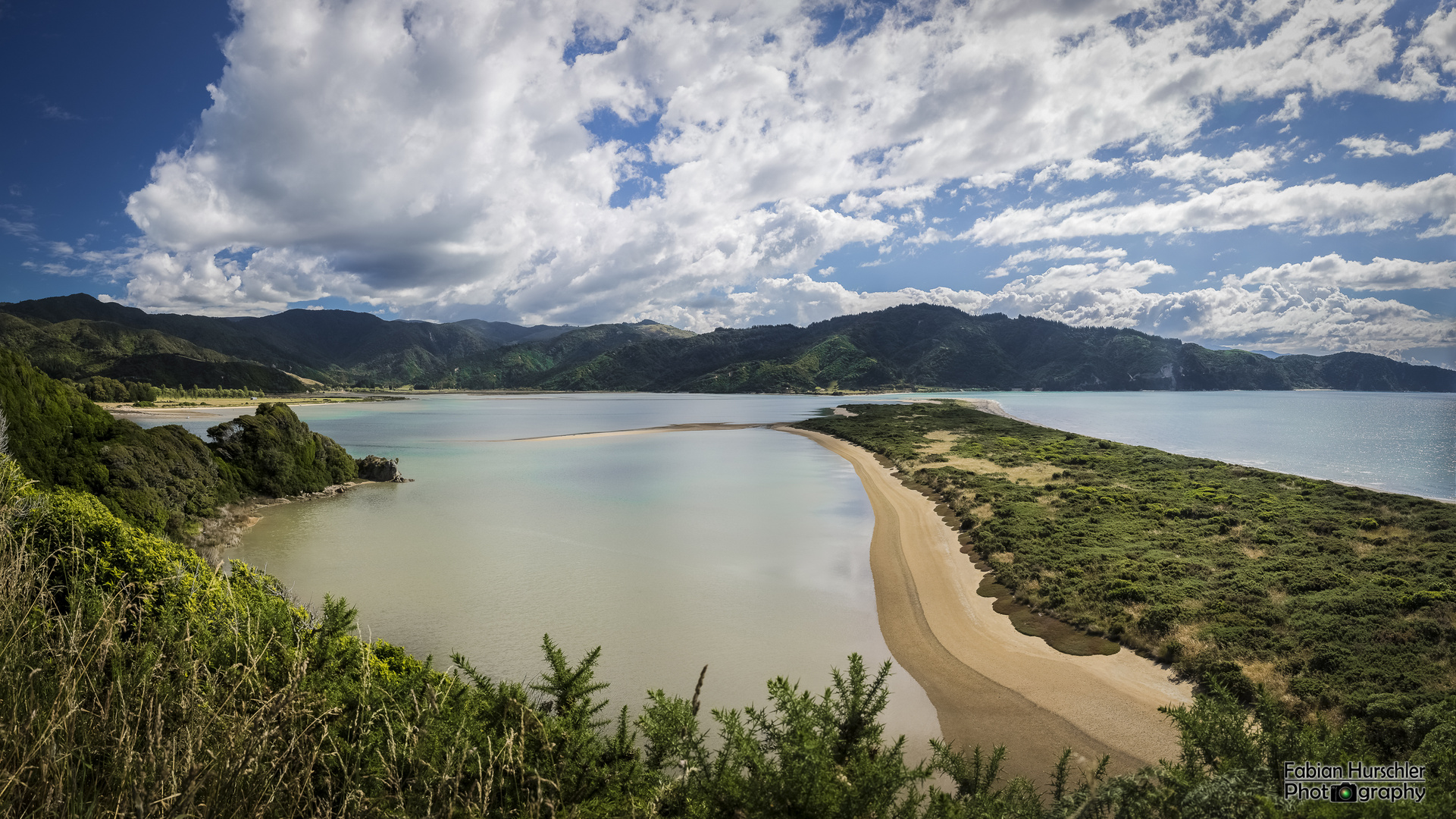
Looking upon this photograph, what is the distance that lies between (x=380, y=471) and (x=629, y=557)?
20.0m

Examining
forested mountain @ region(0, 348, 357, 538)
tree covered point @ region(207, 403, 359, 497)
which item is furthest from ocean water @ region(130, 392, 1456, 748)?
forested mountain @ region(0, 348, 357, 538)

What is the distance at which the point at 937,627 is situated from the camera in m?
14.4

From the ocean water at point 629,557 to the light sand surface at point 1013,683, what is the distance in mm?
596

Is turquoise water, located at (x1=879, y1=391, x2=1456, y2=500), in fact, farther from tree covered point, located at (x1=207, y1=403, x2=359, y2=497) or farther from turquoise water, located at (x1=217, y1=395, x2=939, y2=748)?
tree covered point, located at (x1=207, y1=403, x2=359, y2=497)

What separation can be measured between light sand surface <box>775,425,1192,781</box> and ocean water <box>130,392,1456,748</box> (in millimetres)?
596

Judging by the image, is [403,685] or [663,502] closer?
[403,685]

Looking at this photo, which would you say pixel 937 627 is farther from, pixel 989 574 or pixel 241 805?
pixel 241 805

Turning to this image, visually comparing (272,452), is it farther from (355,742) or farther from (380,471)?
(355,742)

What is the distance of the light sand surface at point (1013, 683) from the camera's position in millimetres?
9648

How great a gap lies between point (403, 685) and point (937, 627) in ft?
39.3

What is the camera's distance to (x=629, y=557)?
1912 cm

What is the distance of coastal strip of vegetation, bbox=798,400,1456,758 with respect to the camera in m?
10.4

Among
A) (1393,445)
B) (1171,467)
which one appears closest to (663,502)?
(1171,467)

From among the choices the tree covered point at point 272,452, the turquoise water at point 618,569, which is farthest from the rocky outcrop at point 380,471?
the tree covered point at point 272,452
